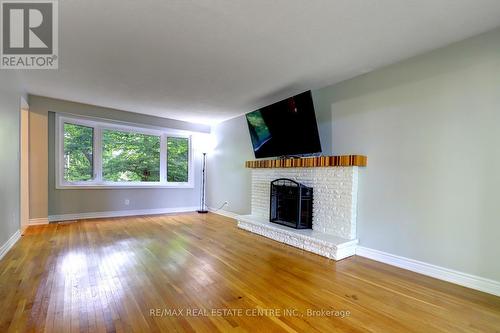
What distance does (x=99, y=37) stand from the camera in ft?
7.47

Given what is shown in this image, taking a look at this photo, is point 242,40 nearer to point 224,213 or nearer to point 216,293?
point 216,293

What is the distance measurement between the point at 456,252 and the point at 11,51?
508cm

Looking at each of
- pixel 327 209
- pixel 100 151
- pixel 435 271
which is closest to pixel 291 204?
pixel 327 209

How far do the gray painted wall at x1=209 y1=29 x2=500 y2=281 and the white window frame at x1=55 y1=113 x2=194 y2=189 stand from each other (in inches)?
164

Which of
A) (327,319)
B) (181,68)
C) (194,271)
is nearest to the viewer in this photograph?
(327,319)

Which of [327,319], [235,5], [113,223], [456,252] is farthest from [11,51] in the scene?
[456,252]

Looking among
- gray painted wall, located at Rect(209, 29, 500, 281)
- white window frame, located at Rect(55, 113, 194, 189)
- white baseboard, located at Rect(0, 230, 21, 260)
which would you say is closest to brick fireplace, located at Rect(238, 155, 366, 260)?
gray painted wall, located at Rect(209, 29, 500, 281)

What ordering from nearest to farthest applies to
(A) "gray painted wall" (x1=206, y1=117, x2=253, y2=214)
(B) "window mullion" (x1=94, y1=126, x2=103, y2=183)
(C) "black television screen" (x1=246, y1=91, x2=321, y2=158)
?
(C) "black television screen" (x1=246, y1=91, x2=321, y2=158)
(B) "window mullion" (x1=94, y1=126, x2=103, y2=183)
(A) "gray painted wall" (x1=206, y1=117, x2=253, y2=214)

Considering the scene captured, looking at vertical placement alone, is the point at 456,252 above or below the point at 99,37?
below

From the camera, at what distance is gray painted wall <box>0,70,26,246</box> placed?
2.72 m

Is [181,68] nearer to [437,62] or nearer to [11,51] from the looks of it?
[11,51]

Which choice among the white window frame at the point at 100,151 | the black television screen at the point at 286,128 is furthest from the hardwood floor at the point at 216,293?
the white window frame at the point at 100,151

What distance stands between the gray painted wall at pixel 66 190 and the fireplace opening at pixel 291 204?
9.93 ft

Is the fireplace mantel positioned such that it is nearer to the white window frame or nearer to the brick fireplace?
the brick fireplace
